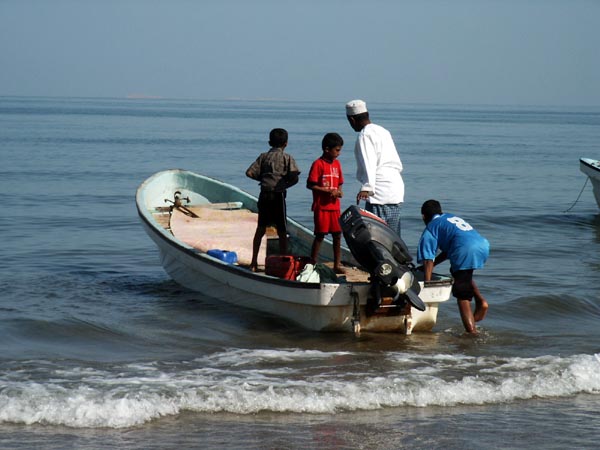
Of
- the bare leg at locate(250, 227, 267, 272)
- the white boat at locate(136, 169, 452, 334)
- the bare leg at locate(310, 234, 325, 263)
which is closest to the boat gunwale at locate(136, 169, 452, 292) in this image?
the white boat at locate(136, 169, 452, 334)

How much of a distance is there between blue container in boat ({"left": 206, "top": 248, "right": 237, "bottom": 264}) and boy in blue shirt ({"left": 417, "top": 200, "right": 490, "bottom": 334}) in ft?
7.88

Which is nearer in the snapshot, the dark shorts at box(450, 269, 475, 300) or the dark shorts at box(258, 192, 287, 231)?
the dark shorts at box(450, 269, 475, 300)

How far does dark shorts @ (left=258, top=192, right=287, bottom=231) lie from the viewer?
29.5 feet

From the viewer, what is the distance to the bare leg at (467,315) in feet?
27.6

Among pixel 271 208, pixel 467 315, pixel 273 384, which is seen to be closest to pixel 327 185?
pixel 271 208

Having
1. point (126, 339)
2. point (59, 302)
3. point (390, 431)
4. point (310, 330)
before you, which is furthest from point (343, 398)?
point (59, 302)

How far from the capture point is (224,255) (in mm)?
9594

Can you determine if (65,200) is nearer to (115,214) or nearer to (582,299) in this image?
(115,214)

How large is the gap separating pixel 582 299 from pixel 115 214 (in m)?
11.1

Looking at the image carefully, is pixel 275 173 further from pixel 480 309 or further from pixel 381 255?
pixel 480 309

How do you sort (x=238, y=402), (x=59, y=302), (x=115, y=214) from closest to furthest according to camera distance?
1. (x=238, y=402)
2. (x=59, y=302)
3. (x=115, y=214)

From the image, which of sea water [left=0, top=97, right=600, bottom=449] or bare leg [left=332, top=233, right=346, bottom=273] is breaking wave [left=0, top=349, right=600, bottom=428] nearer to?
sea water [left=0, top=97, right=600, bottom=449]

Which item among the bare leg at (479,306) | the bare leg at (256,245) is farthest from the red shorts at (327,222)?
the bare leg at (479,306)

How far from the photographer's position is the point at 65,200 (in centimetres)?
2133
